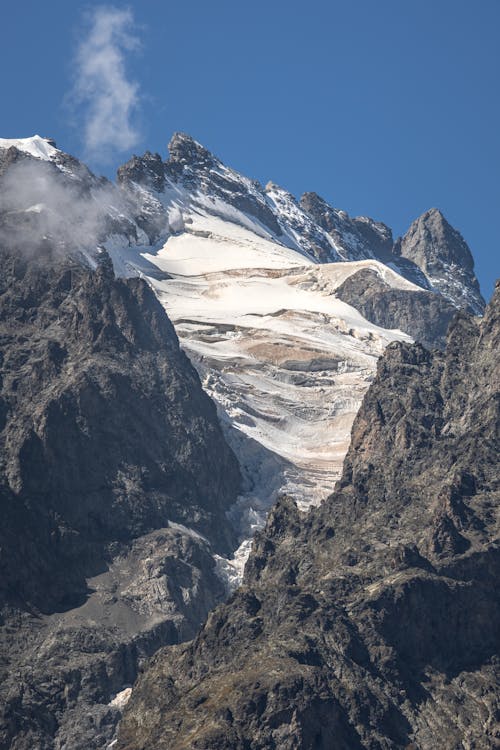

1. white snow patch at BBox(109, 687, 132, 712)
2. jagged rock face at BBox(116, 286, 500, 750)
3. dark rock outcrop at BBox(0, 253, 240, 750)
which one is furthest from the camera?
dark rock outcrop at BBox(0, 253, 240, 750)

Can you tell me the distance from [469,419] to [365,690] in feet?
145

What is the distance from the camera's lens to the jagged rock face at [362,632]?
138750 mm

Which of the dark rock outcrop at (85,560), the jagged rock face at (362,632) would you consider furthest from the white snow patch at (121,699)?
the jagged rock face at (362,632)

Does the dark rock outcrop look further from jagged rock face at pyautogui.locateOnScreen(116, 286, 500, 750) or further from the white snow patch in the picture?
jagged rock face at pyautogui.locateOnScreen(116, 286, 500, 750)

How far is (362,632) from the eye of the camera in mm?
148875

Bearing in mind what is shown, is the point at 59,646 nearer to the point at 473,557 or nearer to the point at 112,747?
the point at 112,747

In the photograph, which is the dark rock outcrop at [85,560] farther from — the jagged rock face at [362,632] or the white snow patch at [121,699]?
the jagged rock face at [362,632]

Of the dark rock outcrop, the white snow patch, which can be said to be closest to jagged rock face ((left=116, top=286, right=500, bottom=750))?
the white snow patch

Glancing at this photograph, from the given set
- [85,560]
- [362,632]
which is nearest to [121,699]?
[362,632]

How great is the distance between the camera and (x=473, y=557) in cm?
15525

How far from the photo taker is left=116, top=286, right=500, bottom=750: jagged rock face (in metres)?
139

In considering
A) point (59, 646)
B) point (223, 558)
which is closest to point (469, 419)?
point (223, 558)

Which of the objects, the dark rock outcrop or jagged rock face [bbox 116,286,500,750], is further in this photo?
the dark rock outcrop

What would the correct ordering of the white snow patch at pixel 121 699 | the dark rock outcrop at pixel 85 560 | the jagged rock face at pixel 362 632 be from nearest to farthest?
the jagged rock face at pixel 362 632
the white snow patch at pixel 121 699
the dark rock outcrop at pixel 85 560
